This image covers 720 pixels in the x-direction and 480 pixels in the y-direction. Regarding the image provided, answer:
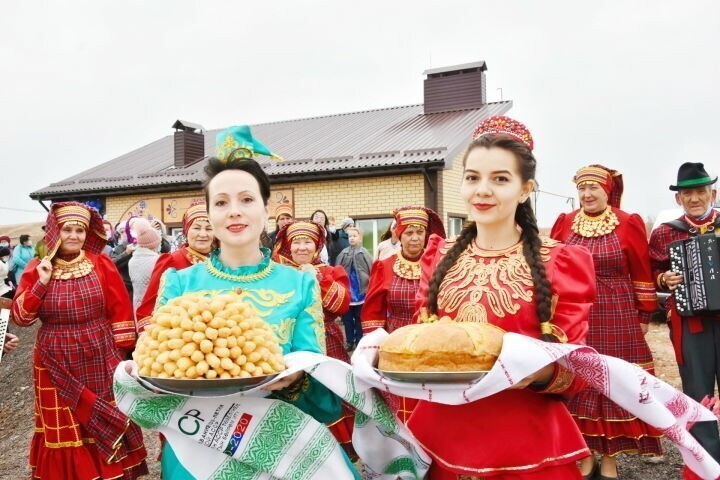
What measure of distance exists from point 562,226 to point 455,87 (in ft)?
42.1

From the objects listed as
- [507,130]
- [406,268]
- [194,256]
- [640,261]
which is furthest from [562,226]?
[507,130]

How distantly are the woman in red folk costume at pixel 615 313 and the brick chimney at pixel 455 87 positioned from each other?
489 inches

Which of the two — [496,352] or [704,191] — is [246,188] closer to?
[496,352]

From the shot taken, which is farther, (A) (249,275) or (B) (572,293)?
(A) (249,275)

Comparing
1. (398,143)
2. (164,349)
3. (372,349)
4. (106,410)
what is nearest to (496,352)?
(372,349)

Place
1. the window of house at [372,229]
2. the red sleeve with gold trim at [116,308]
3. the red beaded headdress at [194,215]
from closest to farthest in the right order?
the red sleeve with gold trim at [116,308], the red beaded headdress at [194,215], the window of house at [372,229]

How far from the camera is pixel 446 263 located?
8.04ft

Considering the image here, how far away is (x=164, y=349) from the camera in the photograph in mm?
1970

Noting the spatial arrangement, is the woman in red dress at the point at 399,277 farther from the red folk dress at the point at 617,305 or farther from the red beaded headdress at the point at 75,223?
the red beaded headdress at the point at 75,223

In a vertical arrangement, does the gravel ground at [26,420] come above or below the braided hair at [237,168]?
below

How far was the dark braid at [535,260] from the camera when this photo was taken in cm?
215

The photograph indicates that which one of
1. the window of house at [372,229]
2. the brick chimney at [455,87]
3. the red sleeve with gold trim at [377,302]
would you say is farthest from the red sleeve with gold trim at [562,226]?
the brick chimney at [455,87]

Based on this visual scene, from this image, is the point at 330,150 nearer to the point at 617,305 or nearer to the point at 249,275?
the point at 617,305

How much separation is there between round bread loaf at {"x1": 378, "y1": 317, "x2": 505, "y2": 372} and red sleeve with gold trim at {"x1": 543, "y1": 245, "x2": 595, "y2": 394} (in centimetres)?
32
